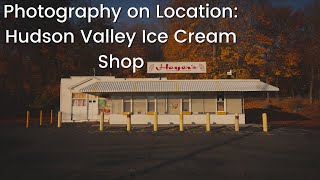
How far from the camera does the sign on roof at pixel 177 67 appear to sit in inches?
958

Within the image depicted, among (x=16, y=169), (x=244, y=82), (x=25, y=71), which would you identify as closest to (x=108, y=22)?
(x=25, y=71)

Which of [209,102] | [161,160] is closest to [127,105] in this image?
[209,102]

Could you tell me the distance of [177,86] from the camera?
22.8 metres

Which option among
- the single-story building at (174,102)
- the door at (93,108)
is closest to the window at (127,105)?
the single-story building at (174,102)

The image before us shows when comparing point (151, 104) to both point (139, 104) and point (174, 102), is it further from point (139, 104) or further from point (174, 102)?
point (174, 102)

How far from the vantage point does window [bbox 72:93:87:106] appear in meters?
27.8

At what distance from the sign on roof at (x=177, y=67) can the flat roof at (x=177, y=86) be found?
3.79 feet

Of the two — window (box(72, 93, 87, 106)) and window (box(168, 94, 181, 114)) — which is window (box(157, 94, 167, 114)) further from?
window (box(72, 93, 87, 106))

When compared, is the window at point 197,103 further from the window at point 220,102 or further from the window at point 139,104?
the window at point 139,104

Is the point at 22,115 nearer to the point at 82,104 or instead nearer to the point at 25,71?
the point at 25,71

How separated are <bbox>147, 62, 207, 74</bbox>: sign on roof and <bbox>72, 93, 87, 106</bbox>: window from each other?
24.5ft

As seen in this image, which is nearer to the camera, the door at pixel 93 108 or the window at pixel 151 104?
the window at pixel 151 104

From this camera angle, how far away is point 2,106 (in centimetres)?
4291

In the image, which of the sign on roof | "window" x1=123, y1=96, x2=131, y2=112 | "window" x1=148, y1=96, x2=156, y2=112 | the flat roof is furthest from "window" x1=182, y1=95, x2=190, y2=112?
"window" x1=123, y1=96, x2=131, y2=112
